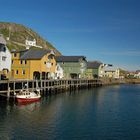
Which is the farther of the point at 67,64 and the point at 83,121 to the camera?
the point at 67,64

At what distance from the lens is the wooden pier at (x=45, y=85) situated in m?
60.7

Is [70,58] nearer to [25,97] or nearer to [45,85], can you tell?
[45,85]

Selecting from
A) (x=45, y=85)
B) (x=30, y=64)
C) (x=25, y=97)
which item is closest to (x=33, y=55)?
(x=30, y=64)

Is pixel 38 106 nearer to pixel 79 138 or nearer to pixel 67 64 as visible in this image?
pixel 79 138

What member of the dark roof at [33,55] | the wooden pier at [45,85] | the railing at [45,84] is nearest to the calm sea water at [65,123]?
the wooden pier at [45,85]

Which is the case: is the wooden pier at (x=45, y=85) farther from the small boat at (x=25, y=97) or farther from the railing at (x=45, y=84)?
the small boat at (x=25, y=97)

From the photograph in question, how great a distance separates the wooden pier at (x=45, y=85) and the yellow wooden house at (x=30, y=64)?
4088 mm

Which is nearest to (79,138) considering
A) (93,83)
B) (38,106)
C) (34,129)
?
(34,129)

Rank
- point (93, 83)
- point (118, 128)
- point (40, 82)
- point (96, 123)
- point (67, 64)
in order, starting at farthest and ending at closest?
point (93, 83), point (67, 64), point (40, 82), point (96, 123), point (118, 128)

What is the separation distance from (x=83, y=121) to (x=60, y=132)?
24.3 ft

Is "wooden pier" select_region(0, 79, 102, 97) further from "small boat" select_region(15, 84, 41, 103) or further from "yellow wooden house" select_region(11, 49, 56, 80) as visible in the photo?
"yellow wooden house" select_region(11, 49, 56, 80)

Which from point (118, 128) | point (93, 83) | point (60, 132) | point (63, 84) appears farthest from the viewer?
point (93, 83)

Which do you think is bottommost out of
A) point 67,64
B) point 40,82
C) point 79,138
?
point 79,138

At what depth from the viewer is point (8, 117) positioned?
42062 millimetres
